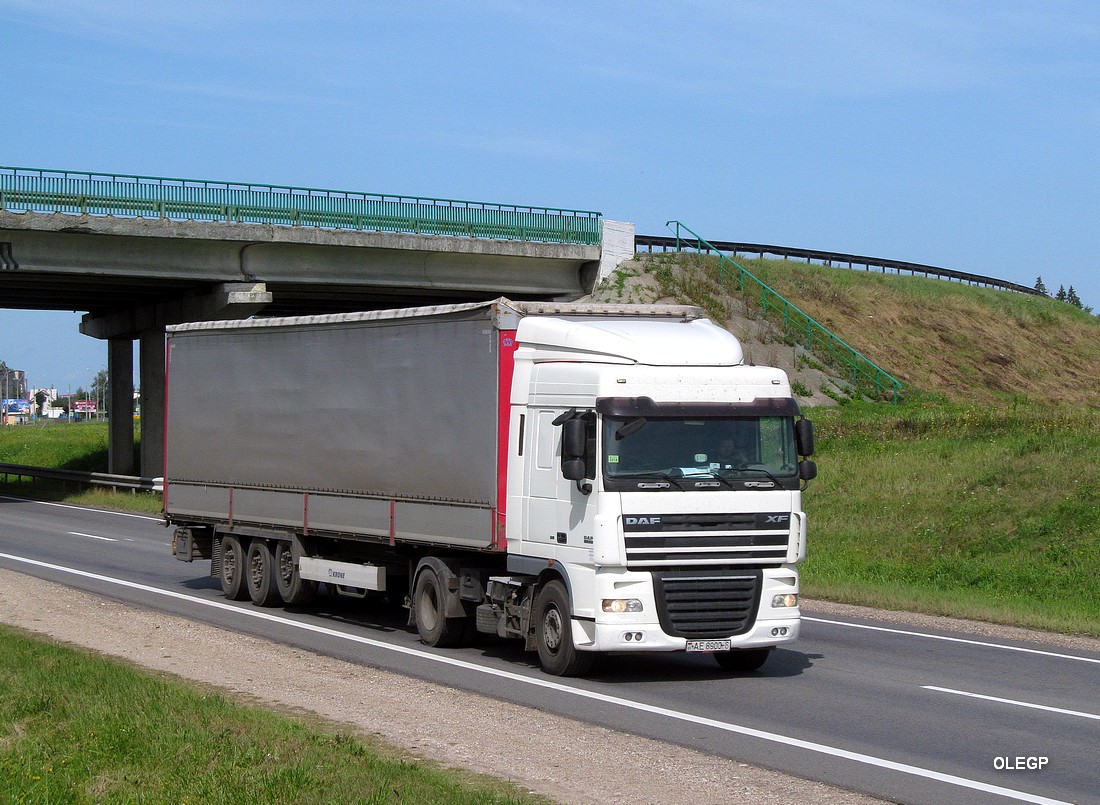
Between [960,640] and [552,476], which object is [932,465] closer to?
[960,640]

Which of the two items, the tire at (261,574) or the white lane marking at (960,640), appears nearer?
the white lane marking at (960,640)

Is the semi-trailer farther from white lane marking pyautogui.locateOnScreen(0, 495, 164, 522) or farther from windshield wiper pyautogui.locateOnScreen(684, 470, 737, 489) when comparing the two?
white lane marking pyautogui.locateOnScreen(0, 495, 164, 522)

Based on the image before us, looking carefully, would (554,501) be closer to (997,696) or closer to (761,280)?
(997,696)

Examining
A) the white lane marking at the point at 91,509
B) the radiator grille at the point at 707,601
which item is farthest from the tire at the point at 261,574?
the white lane marking at the point at 91,509

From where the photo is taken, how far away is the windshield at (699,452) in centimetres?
1224

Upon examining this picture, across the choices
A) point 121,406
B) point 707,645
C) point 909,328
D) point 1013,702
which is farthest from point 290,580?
point 909,328

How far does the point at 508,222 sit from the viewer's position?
141ft

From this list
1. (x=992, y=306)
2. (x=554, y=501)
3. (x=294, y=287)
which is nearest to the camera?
(x=554, y=501)

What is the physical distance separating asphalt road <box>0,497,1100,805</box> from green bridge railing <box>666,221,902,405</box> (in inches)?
1074

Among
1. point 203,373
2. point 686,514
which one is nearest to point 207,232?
point 203,373

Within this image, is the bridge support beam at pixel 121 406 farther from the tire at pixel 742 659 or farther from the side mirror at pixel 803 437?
the side mirror at pixel 803 437

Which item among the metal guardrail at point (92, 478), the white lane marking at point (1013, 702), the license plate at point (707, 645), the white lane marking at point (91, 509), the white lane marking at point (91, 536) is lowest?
the white lane marking at point (1013, 702)

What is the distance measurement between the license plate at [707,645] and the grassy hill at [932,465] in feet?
20.9

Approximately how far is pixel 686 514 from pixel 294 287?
31103 millimetres
